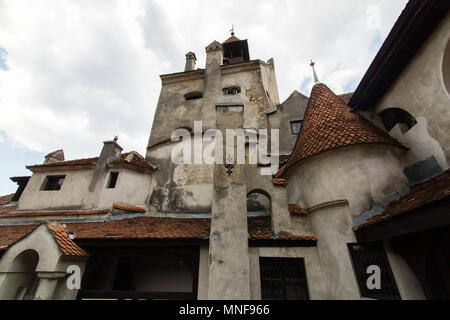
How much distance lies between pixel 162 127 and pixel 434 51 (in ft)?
41.3

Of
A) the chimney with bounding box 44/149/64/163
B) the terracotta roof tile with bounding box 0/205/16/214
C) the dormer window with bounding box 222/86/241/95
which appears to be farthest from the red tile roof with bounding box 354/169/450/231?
the chimney with bounding box 44/149/64/163

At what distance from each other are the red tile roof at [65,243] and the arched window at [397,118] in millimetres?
11155

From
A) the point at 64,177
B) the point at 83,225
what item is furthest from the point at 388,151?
the point at 64,177

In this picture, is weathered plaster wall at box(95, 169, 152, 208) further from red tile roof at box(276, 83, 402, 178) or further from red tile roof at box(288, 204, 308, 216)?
red tile roof at box(288, 204, 308, 216)

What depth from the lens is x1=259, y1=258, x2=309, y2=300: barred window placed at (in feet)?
18.7

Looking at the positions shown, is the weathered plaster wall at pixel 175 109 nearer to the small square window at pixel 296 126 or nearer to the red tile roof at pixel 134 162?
the red tile roof at pixel 134 162

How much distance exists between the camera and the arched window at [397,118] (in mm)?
6248

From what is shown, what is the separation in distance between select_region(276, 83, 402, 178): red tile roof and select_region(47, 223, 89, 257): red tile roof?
24.4ft

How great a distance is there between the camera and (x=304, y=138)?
7.41 metres

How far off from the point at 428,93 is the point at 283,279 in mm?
6405

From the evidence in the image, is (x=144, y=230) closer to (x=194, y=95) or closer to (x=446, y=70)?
(x=446, y=70)

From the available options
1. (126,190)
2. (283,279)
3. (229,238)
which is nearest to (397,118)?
(283,279)

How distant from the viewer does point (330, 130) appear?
6.70m
